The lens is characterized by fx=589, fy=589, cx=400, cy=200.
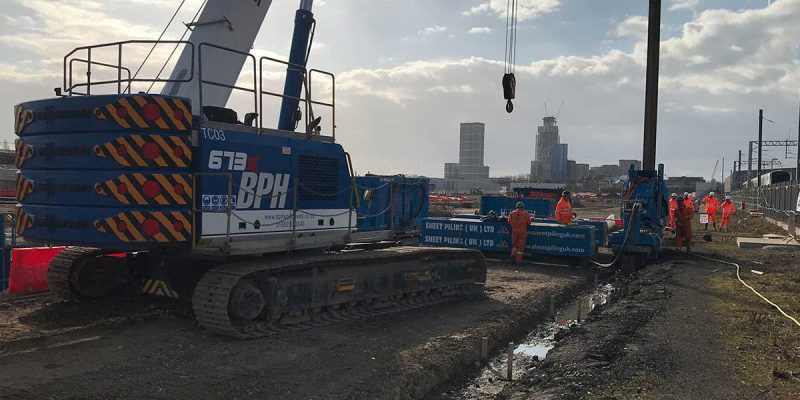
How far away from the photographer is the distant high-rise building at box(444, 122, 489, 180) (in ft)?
605

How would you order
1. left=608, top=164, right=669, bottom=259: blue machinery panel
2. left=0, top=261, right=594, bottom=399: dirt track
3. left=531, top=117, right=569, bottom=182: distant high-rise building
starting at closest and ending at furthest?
left=0, top=261, right=594, bottom=399: dirt track < left=608, top=164, right=669, bottom=259: blue machinery panel < left=531, top=117, right=569, bottom=182: distant high-rise building

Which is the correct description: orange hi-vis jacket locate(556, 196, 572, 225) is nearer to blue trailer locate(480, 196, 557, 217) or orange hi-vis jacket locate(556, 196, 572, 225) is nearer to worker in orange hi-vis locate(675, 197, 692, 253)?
worker in orange hi-vis locate(675, 197, 692, 253)

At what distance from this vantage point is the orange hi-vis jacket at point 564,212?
1552cm

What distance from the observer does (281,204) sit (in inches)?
313

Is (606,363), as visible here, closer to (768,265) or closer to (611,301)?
(611,301)

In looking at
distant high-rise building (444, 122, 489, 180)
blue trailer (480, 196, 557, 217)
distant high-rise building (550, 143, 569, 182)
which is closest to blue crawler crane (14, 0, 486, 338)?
blue trailer (480, 196, 557, 217)

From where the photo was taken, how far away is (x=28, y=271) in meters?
9.63

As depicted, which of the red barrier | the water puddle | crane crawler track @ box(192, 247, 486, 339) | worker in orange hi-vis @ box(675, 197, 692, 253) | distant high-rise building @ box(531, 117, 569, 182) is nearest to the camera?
the water puddle

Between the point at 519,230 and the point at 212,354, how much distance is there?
952cm

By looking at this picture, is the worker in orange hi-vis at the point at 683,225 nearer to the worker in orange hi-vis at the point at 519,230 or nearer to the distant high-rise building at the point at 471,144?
the worker in orange hi-vis at the point at 519,230

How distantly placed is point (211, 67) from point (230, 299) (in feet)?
13.7

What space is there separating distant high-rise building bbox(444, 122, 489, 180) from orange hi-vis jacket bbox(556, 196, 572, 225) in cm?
16806

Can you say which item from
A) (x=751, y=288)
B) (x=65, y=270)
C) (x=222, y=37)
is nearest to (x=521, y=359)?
(x=751, y=288)

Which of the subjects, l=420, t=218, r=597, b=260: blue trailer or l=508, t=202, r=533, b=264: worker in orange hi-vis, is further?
l=420, t=218, r=597, b=260: blue trailer
